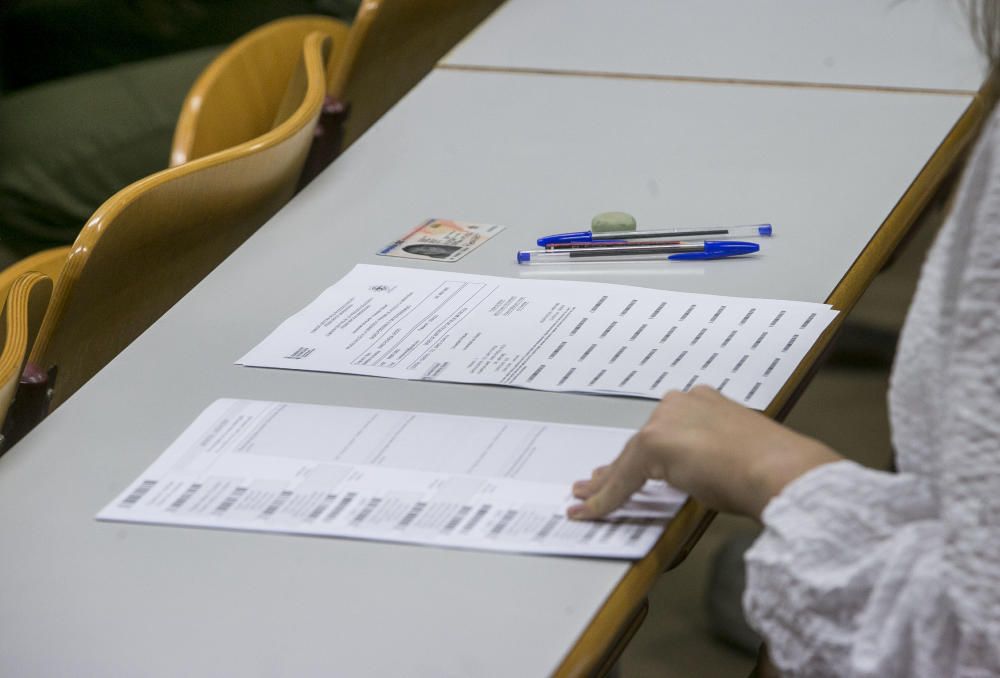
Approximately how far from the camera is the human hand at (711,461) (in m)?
0.89

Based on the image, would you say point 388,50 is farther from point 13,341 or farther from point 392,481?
point 392,481

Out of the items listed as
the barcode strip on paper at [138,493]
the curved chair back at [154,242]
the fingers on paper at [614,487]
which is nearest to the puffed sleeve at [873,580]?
the fingers on paper at [614,487]

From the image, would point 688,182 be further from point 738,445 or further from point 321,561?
point 321,561

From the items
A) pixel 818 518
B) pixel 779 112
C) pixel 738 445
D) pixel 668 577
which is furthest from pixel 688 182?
pixel 668 577

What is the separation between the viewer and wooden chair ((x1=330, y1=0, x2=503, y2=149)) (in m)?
1.97

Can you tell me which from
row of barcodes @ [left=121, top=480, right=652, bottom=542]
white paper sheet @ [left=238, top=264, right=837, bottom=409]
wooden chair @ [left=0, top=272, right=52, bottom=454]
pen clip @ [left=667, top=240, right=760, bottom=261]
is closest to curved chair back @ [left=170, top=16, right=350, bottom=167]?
wooden chair @ [left=0, top=272, right=52, bottom=454]

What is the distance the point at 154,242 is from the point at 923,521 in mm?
868

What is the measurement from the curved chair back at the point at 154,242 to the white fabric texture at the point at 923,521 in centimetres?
73

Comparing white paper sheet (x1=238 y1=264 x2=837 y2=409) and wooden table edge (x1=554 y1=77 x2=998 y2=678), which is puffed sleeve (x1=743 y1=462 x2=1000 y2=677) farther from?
white paper sheet (x1=238 y1=264 x2=837 y2=409)

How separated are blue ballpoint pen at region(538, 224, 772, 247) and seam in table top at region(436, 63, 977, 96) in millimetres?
470

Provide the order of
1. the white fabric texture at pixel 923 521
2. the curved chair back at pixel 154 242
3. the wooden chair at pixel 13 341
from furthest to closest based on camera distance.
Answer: the curved chair back at pixel 154 242 < the wooden chair at pixel 13 341 < the white fabric texture at pixel 923 521

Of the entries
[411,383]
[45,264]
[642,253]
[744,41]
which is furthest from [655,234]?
[45,264]

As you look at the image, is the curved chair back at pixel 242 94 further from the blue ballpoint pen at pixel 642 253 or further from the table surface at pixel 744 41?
the blue ballpoint pen at pixel 642 253

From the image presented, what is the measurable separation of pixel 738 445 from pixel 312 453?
1.07 feet
